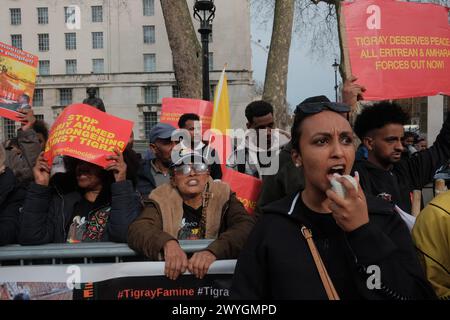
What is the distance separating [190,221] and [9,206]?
112 centimetres

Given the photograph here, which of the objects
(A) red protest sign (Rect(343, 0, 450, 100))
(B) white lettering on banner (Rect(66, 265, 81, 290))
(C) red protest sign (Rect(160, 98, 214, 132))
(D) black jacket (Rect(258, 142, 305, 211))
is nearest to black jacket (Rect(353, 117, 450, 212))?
(D) black jacket (Rect(258, 142, 305, 211))

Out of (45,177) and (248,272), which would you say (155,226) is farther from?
(248,272)

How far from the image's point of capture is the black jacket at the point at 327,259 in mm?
1673

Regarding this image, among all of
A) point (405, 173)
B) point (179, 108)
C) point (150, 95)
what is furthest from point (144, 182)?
point (150, 95)

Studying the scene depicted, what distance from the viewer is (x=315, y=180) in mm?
1899

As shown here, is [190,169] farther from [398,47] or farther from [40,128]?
[40,128]

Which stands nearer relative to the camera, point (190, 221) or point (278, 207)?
point (278, 207)

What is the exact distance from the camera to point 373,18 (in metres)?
3.90

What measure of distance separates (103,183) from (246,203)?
1.16 m

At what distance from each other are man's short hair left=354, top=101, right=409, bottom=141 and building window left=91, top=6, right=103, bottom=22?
57.8 m

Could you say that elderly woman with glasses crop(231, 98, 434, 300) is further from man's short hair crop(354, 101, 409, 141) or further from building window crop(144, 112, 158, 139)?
building window crop(144, 112, 158, 139)

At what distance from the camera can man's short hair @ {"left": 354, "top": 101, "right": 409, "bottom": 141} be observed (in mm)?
3562

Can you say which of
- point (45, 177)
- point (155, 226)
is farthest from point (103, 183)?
point (155, 226)

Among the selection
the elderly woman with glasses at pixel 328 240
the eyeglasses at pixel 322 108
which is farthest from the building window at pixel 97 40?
the elderly woman with glasses at pixel 328 240
